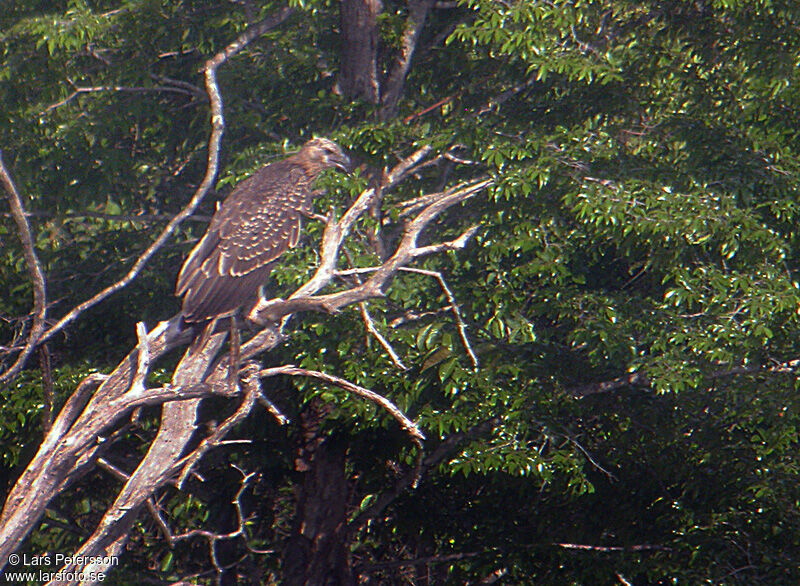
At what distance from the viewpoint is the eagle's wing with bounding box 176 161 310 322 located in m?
4.91

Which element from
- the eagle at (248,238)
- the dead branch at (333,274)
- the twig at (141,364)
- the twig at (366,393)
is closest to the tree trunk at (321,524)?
the eagle at (248,238)

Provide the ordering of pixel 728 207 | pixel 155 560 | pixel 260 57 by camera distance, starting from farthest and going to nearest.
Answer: pixel 155 560
pixel 260 57
pixel 728 207

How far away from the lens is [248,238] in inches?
211

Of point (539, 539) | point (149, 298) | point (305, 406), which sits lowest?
point (539, 539)

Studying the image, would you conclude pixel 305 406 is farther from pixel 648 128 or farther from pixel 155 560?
pixel 648 128

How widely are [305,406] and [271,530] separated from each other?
184cm

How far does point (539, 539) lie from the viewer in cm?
675

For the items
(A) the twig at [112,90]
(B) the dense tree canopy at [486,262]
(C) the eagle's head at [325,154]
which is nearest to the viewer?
(B) the dense tree canopy at [486,262]

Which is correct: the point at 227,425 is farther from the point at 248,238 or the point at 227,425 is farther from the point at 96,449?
the point at 248,238

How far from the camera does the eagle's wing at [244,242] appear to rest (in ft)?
16.1

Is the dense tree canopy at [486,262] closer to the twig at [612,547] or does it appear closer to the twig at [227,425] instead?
the twig at [612,547]

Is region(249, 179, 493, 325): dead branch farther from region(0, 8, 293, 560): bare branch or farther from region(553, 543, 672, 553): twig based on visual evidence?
region(553, 543, 672, 553): twig

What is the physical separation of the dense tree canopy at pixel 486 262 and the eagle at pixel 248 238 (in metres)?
0.33

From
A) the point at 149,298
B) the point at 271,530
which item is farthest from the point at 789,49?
the point at 271,530
